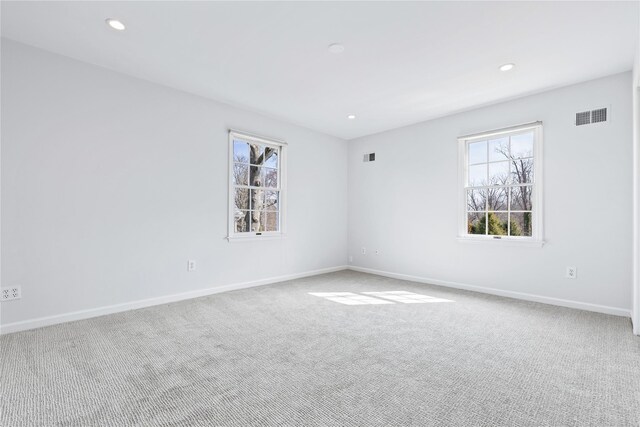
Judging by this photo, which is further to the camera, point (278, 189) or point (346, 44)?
point (278, 189)

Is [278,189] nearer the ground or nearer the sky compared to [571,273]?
nearer the sky

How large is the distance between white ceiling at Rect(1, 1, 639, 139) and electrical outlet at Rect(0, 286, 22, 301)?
2.25 m

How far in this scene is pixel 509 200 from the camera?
411cm

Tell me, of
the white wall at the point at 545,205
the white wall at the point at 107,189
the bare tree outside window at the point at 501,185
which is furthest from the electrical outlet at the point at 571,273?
the white wall at the point at 107,189

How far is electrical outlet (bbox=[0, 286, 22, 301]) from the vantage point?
8.81 feet

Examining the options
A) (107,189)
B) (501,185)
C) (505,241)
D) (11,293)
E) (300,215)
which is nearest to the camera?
(11,293)

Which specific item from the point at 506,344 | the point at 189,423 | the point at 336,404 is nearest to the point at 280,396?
the point at 336,404

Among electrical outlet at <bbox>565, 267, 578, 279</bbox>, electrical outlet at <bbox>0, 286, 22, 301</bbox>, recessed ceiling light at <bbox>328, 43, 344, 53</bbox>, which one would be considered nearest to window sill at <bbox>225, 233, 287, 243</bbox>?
electrical outlet at <bbox>0, 286, 22, 301</bbox>

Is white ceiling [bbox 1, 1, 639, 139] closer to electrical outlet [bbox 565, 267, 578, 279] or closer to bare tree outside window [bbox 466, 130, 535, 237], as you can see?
bare tree outside window [bbox 466, 130, 535, 237]

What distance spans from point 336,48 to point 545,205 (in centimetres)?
314

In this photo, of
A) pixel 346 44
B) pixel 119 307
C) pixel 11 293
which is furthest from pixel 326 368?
pixel 11 293

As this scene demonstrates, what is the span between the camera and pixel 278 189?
4.94 meters

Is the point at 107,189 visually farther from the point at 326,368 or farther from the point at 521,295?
the point at 521,295

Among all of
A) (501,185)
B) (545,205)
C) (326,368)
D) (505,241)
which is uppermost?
(501,185)
